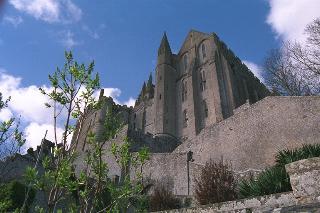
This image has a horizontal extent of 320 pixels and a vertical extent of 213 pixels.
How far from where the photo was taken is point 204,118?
45562 mm

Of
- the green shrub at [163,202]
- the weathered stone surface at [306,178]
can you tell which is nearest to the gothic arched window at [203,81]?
the green shrub at [163,202]

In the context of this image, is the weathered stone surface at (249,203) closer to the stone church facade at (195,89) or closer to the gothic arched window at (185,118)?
the stone church facade at (195,89)

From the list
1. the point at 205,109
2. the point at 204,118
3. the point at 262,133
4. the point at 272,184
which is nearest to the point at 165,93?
the point at 205,109

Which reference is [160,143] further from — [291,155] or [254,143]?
[291,155]

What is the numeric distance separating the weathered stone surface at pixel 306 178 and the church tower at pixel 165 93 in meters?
39.9

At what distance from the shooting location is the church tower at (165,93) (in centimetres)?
4744

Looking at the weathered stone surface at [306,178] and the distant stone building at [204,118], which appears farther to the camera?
the distant stone building at [204,118]

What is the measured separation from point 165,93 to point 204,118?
27.1 ft

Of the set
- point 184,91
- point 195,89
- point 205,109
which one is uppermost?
point 184,91

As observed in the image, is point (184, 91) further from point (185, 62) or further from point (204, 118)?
point (204, 118)

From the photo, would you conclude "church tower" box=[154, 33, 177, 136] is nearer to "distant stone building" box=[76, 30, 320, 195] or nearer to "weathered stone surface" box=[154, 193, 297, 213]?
"distant stone building" box=[76, 30, 320, 195]

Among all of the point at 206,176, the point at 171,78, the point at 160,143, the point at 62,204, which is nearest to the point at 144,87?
the point at 171,78

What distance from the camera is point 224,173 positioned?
545 inches

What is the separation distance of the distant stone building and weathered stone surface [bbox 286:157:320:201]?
3176 mm
